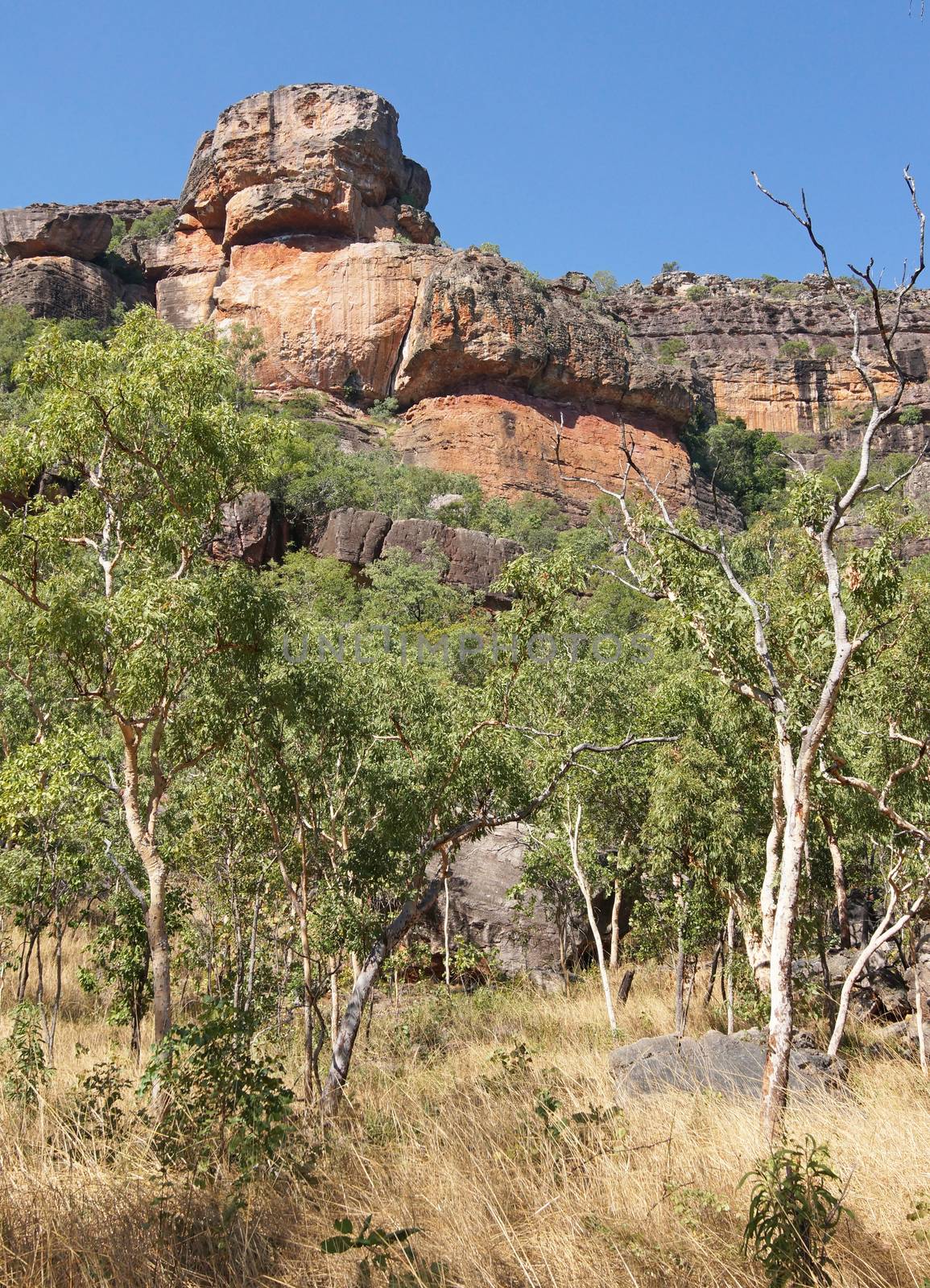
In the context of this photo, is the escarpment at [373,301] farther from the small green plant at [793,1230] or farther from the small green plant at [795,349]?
the small green plant at [793,1230]

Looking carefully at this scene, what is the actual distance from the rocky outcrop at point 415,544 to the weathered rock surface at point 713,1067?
28.5 metres

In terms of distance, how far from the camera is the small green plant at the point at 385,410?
5684 cm

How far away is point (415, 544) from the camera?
39312 mm

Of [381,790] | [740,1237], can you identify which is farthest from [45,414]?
[740,1237]

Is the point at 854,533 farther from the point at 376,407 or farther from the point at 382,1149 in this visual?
the point at 382,1149

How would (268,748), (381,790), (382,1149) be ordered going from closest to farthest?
(382,1149)
(268,748)
(381,790)

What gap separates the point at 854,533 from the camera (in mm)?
42094

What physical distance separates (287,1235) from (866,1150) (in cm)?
342

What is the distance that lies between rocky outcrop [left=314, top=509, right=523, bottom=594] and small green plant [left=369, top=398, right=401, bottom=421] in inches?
707

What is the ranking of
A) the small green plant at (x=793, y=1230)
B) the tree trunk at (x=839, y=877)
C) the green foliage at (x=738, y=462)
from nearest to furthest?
1. the small green plant at (x=793, y=1230)
2. the tree trunk at (x=839, y=877)
3. the green foliage at (x=738, y=462)

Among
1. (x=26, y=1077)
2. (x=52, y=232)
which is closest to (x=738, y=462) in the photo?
(x=52, y=232)

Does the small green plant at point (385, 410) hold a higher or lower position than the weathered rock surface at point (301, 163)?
lower

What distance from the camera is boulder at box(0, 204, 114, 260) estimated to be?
60625 mm

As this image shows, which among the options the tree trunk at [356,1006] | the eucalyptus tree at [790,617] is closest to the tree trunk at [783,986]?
the eucalyptus tree at [790,617]
